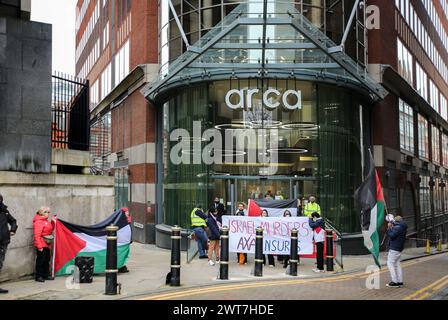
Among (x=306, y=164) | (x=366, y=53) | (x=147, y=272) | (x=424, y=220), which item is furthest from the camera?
(x=424, y=220)

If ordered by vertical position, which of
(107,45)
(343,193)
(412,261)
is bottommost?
(412,261)

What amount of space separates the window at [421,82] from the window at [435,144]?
151 inches

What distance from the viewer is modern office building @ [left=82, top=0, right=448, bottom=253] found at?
18.9m

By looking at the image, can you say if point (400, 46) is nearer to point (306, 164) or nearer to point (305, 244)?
point (306, 164)

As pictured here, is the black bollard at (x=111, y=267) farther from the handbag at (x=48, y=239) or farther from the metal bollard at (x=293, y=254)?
the metal bollard at (x=293, y=254)

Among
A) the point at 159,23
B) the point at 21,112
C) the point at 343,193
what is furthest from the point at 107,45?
the point at 21,112

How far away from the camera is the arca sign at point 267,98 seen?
63.9 feet

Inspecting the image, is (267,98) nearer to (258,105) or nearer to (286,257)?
(258,105)

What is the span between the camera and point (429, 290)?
11469 mm

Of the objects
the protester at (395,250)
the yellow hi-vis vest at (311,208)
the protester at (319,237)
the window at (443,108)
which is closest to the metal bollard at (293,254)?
the protester at (319,237)

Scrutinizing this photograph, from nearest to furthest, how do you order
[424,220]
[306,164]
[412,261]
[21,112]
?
[21,112], [412,261], [306,164], [424,220]

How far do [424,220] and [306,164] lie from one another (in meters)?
17.7

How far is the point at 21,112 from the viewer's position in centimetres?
1193

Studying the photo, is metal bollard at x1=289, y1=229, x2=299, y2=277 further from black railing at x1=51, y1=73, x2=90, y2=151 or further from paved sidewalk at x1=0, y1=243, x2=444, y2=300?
black railing at x1=51, y1=73, x2=90, y2=151
